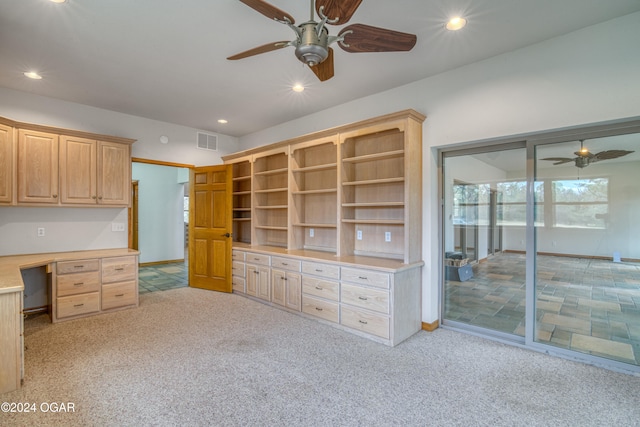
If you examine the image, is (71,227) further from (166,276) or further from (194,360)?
(194,360)

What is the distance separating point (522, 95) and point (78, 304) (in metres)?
5.61

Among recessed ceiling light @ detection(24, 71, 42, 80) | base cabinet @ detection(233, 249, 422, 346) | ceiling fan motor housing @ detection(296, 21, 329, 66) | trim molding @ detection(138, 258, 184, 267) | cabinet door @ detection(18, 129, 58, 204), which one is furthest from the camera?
trim molding @ detection(138, 258, 184, 267)

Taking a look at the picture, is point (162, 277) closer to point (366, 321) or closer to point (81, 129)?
point (81, 129)

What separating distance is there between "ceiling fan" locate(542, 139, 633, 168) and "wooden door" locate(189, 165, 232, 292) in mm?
4535

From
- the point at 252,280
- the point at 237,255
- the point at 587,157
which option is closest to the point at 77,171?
the point at 237,255

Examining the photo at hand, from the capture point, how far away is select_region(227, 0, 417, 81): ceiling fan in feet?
5.70

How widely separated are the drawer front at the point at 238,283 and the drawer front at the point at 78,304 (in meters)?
1.84

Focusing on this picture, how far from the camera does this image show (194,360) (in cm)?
280

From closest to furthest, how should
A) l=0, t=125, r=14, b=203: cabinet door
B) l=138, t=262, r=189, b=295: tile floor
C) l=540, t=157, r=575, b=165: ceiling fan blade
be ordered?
l=540, t=157, r=575, b=165: ceiling fan blade, l=0, t=125, r=14, b=203: cabinet door, l=138, t=262, r=189, b=295: tile floor

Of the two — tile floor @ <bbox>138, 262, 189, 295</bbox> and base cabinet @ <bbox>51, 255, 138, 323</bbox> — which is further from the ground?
base cabinet @ <bbox>51, 255, 138, 323</bbox>

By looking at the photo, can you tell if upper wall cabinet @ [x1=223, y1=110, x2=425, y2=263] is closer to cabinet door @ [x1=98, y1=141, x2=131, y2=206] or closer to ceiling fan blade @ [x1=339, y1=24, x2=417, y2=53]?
ceiling fan blade @ [x1=339, y1=24, x2=417, y2=53]

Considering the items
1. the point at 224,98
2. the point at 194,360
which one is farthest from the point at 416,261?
the point at 224,98

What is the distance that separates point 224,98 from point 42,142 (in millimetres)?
A: 2338

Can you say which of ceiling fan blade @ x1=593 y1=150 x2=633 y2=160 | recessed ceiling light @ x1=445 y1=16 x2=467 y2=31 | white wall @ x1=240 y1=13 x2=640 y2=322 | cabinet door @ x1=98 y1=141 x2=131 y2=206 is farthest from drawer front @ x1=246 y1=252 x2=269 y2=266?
ceiling fan blade @ x1=593 y1=150 x2=633 y2=160
